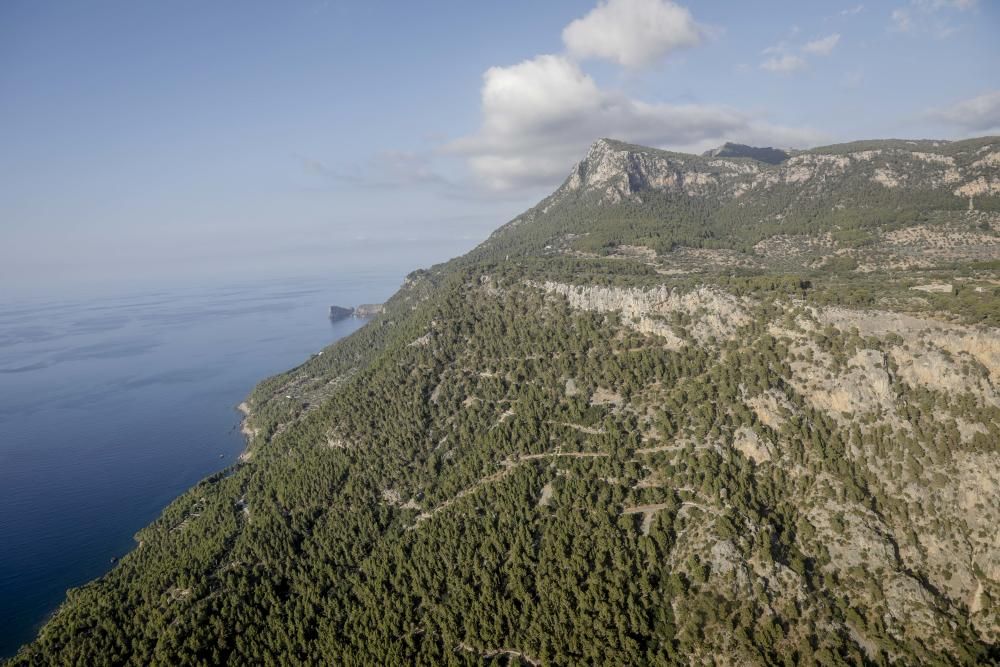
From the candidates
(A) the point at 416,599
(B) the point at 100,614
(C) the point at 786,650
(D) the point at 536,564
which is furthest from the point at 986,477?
(B) the point at 100,614

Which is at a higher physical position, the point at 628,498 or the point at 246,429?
the point at 628,498

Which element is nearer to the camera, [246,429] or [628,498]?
[628,498]

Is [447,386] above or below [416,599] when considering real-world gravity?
above

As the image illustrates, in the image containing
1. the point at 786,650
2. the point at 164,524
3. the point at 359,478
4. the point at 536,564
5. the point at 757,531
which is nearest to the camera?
the point at 786,650

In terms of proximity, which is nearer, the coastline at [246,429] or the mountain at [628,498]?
the mountain at [628,498]

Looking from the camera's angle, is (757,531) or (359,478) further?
(359,478)

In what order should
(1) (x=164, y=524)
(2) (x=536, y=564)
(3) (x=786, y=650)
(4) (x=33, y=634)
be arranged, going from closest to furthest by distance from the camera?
(3) (x=786, y=650), (2) (x=536, y=564), (4) (x=33, y=634), (1) (x=164, y=524)

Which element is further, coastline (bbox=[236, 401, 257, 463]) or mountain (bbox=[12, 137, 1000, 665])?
coastline (bbox=[236, 401, 257, 463])

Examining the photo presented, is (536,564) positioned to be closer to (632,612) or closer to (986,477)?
(632,612)
